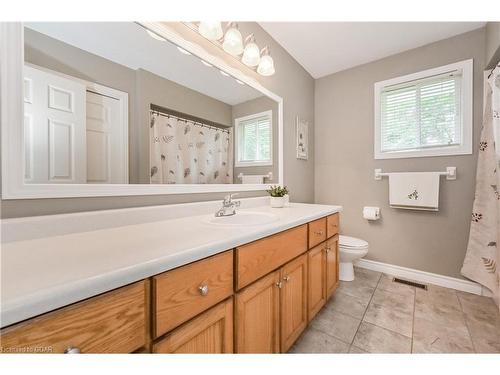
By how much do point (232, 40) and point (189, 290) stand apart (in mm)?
1496

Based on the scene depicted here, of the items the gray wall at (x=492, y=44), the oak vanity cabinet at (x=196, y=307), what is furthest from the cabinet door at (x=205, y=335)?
the gray wall at (x=492, y=44)

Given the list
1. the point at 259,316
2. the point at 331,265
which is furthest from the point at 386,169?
Answer: the point at 259,316

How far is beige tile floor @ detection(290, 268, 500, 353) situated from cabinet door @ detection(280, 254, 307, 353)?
20 cm

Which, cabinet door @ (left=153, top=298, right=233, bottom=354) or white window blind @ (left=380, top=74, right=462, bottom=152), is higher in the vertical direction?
white window blind @ (left=380, top=74, right=462, bottom=152)

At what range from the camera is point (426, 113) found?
193cm

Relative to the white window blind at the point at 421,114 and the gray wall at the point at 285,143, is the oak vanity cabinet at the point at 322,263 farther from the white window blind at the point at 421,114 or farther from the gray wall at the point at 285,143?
the white window blind at the point at 421,114

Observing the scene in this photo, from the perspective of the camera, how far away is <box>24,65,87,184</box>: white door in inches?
28.1

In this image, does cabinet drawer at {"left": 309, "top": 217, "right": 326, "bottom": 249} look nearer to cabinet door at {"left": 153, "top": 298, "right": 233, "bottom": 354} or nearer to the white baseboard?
cabinet door at {"left": 153, "top": 298, "right": 233, "bottom": 354}

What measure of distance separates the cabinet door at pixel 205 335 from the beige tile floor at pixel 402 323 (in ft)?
2.32

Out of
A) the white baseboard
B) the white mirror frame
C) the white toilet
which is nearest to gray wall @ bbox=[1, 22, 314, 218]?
the white mirror frame

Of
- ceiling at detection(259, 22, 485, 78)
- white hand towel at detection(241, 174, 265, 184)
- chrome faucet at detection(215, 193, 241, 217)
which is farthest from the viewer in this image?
ceiling at detection(259, 22, 485, 78)

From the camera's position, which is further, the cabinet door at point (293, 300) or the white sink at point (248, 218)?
the white sink at point (248, 218)

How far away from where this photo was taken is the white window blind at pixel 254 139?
152cm

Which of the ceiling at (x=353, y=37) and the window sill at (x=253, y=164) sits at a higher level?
the ceiling at (x=353, y=37)
